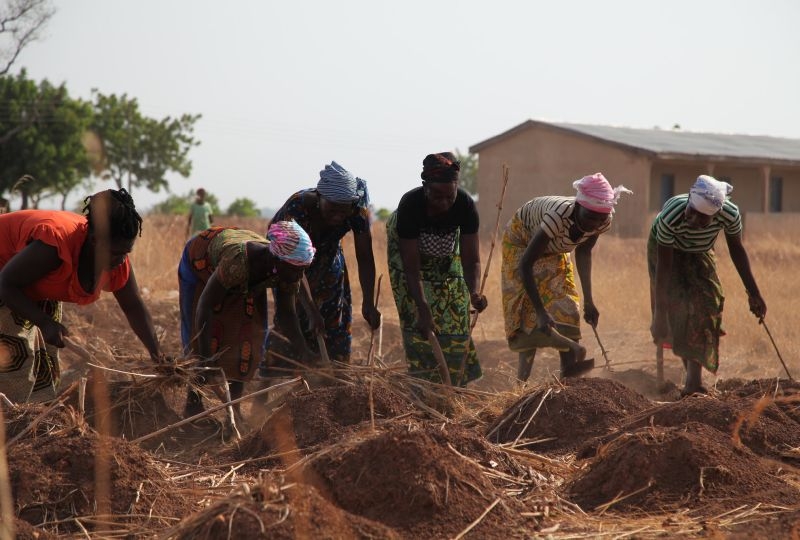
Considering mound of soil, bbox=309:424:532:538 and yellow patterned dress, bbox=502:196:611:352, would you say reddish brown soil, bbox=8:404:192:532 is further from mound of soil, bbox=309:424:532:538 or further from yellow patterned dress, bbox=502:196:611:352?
yellow patterned dress, bbox=502:196:611:352

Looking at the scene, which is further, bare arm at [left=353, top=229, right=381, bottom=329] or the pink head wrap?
bare arm at [left=353, top=229, right=381, bottom=329]

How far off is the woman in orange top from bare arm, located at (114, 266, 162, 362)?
2cm

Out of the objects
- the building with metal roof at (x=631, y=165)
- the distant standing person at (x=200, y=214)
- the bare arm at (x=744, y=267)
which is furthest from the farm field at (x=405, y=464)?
the building with metal roof at (x=631, y=165)

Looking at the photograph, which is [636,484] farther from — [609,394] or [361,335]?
[361,335]

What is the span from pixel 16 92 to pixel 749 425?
29944 millimetres

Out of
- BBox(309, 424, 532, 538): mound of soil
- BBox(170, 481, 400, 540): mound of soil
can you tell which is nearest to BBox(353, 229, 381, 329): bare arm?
BBox(309, 424, 532, 538): mound of soil

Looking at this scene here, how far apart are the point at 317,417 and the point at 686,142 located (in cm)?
2122

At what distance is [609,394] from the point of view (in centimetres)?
500

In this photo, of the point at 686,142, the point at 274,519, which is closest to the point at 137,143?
the point at 686,142

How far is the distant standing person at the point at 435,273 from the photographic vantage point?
5551 mm

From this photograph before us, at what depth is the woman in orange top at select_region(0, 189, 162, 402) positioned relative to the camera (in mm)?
4121

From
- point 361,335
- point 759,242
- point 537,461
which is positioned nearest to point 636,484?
point 537,461

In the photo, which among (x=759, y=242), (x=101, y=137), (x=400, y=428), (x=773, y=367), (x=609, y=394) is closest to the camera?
(x=400, y=428)

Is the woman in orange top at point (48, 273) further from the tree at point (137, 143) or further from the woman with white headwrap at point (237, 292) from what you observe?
the tree at point (137, 143)
